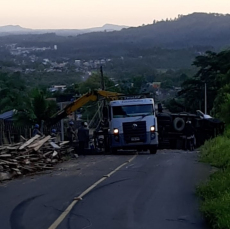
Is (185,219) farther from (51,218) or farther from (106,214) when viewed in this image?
(51,218)

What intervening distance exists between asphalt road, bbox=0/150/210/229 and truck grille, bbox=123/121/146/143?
9647 mm

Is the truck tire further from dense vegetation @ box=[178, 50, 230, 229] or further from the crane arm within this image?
the crane arm

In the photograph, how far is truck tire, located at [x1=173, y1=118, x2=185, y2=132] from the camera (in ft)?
132

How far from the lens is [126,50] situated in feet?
635

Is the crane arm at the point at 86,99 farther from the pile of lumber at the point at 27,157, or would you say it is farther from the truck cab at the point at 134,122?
the pile of lumber at the point at 27,157

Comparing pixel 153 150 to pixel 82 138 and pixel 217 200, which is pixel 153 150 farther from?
pixel 217 200

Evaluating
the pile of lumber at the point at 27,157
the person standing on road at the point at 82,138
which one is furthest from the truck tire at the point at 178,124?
the pile of lumber at the point at 27,157

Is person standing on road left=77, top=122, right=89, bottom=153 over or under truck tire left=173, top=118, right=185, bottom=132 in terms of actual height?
over

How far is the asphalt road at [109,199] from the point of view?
1138 cm

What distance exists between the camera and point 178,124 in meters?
40.6

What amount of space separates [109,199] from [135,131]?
56.1 feet

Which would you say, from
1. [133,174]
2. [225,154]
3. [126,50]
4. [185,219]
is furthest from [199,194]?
[126,50]

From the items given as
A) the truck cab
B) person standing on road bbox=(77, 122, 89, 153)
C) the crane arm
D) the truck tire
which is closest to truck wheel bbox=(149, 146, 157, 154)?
the truck cab

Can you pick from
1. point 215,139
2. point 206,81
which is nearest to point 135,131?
point 215,139
